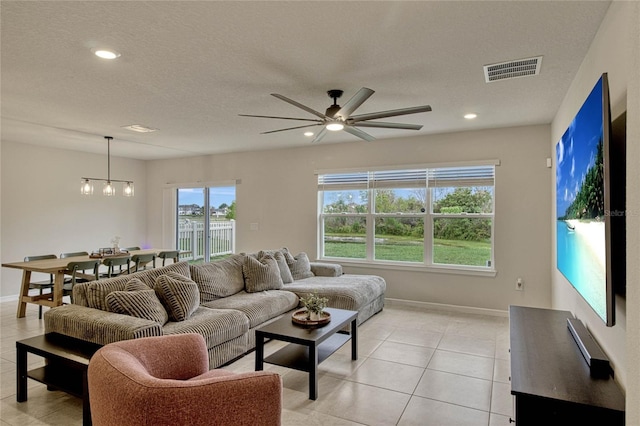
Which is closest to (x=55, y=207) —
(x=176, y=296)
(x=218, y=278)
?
(x=218, y=278)

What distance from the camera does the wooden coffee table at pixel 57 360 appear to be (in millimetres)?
2506

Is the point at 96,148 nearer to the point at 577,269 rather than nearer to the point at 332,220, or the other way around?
the point at 332,220

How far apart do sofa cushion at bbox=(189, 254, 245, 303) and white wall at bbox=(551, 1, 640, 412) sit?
335 centimetres

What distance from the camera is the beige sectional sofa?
2.84 metres

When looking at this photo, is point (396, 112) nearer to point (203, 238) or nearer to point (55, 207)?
point (203, 238)

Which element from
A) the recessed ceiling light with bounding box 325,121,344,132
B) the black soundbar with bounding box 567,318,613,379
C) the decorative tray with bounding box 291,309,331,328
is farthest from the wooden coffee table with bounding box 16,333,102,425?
the black soundbar with bounding box 567,318,613,379

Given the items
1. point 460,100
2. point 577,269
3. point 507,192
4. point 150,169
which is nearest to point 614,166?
point 577,269

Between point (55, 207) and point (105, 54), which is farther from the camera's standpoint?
point (55, 207)

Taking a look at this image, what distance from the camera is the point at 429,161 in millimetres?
5395

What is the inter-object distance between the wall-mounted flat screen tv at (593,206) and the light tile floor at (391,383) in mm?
1174

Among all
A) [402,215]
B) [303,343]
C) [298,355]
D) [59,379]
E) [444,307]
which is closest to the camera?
[59,379]

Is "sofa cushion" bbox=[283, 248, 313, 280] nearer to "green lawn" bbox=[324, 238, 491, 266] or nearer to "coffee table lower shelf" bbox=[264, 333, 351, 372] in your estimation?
"green lawn" bbox=[324, 238, 491, 266]

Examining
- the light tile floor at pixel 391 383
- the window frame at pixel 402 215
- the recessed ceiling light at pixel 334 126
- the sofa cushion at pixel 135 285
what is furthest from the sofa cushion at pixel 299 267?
the recessed ceiling light at pixel 334 126

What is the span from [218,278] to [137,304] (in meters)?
1.24
